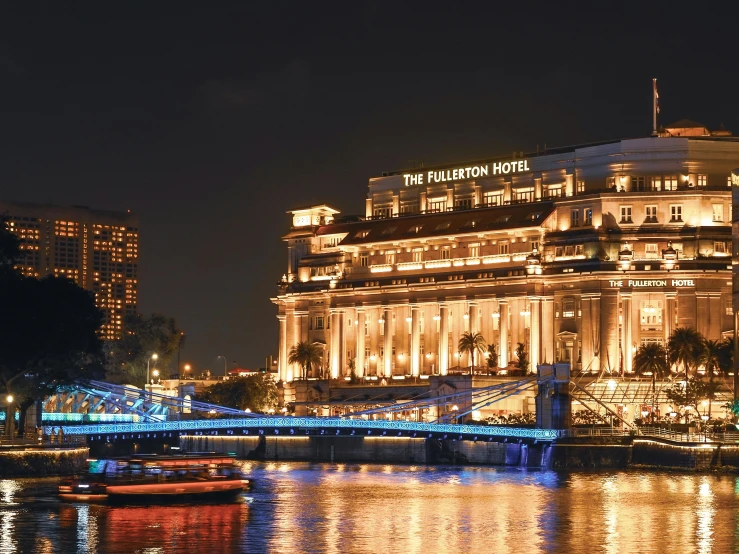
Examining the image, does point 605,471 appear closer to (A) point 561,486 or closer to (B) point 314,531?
(A) point 561,486

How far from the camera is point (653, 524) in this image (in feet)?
423

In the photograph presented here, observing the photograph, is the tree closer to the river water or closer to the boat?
the river water

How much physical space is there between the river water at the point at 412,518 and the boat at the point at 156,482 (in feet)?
7.38

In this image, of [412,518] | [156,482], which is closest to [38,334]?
[156,482]

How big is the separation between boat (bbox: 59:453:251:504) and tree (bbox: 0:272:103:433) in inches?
1257

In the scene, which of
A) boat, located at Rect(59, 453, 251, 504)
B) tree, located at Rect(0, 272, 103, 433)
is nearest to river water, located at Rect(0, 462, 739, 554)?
boat, located at Rect(59, 453, 251, 504)

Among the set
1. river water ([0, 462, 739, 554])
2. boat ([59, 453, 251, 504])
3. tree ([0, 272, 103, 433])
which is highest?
tree ([0, 272, 103, 433])

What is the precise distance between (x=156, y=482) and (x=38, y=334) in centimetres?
3685

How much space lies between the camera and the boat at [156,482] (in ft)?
470

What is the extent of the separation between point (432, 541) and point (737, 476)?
5626 centimetres

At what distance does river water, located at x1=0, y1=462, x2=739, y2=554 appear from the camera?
11700cm

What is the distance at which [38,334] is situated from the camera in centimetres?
17588

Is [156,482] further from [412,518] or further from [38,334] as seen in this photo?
[38,334]

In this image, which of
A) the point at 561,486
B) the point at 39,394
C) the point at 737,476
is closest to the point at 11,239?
the point at 39,394
